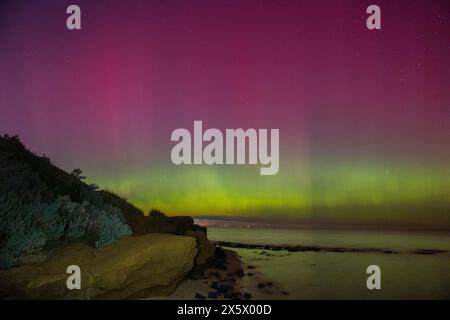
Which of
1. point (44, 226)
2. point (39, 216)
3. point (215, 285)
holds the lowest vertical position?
point (215, 285)

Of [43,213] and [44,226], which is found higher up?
[43,213]

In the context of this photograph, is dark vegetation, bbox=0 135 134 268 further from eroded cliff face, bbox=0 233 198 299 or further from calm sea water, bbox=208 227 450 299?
calm sea water, bbox=208 227 450 299

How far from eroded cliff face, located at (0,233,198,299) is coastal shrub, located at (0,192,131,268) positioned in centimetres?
21

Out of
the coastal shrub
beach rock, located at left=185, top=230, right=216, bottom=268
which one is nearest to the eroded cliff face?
the coastal shrub

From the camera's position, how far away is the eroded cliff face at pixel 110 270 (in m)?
4.80

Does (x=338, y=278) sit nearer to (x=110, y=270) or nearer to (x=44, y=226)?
(x=110, y=270)

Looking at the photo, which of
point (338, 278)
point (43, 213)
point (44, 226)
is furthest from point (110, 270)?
point (338, 278)

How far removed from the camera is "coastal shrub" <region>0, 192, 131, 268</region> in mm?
4895

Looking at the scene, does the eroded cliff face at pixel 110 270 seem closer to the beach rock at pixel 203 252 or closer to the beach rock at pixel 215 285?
the beach rock at pixel 215 285

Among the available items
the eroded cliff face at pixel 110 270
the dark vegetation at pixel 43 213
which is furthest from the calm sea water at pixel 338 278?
the dark vegetation at pixel 43 213

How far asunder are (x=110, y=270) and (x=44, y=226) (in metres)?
1.22

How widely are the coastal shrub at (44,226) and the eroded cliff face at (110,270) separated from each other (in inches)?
8.3

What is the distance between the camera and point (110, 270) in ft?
17.0
